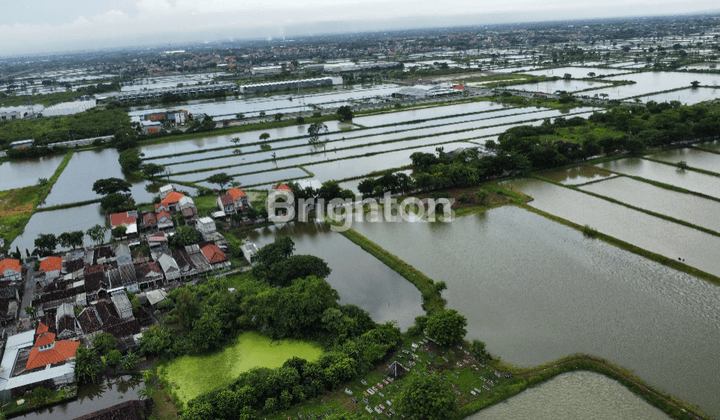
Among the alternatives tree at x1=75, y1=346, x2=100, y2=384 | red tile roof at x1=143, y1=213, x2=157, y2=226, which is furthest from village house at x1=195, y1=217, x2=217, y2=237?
tree at x1=75, y1=346, x2=100, y2=384

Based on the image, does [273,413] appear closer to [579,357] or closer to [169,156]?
[579,357]

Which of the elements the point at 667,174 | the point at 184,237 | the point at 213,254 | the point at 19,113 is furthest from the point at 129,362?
the point at 19,113

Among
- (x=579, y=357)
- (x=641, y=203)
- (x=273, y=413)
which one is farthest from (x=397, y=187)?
(x=273, y=413)

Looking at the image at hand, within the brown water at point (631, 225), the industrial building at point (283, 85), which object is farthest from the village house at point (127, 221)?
Answer: the industrial building at point (283, 85)

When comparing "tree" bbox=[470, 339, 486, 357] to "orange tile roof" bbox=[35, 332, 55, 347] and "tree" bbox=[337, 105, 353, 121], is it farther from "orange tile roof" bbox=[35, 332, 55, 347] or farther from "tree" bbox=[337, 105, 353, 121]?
"tree" bbox=[337, 105, 353, 121]

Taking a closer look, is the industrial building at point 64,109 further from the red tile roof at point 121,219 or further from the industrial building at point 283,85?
the red tile roof at point 121,219
